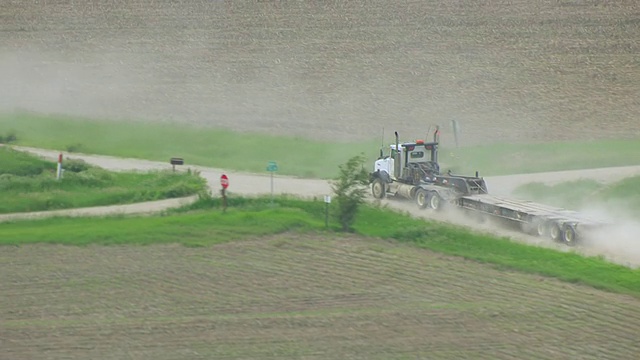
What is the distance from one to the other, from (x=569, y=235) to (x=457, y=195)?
5.47 m

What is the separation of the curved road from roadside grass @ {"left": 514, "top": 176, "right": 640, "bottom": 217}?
0.84m

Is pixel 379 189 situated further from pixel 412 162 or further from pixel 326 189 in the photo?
pixel 326 189

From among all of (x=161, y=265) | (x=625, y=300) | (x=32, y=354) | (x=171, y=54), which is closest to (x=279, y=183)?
(x=161, y=265)

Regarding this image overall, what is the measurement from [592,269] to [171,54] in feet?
143

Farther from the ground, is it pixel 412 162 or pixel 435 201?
pixel 412 162

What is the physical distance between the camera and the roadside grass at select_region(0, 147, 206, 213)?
3622 cm

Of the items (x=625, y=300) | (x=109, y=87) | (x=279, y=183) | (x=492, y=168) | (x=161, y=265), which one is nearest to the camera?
(x=625, y=300)

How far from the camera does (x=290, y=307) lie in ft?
75.9

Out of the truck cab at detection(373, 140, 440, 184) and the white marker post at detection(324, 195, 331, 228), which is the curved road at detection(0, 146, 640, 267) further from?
the white marker post at detection(324, 195, 331, 228)

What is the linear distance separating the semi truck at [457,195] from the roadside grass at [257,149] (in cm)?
469

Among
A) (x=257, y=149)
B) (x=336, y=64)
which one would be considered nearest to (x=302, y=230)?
(x=257, y=149)

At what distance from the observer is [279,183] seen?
4197 cm

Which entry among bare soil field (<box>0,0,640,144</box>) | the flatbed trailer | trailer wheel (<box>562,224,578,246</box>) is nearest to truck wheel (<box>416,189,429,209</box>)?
the flatbed trailer

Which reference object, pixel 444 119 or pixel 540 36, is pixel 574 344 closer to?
pixel 444 119
